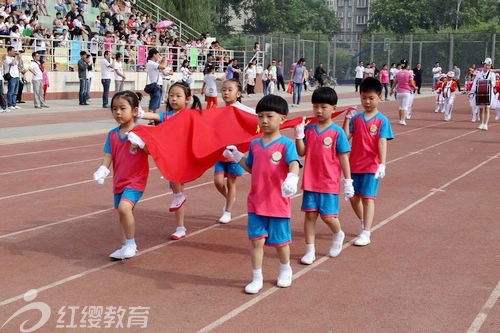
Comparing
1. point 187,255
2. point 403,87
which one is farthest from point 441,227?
point 403,87

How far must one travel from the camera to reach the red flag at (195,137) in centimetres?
693

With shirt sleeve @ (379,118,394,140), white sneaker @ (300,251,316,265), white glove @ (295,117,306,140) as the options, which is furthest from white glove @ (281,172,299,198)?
shirt sleeve @ (379,118,394,140)

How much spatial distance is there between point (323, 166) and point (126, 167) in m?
1.94

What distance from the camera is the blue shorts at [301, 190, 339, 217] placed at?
6.55m

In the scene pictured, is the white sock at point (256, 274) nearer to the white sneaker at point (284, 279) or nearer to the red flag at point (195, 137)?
the white sneaker at point (284, 279)

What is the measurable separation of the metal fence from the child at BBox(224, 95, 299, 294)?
142 feet

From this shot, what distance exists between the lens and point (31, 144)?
50.2 feet

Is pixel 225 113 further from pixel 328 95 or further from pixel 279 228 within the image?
pixel 279 228

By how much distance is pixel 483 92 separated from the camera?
64.1ft

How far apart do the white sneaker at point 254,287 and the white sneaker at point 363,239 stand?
1.86m

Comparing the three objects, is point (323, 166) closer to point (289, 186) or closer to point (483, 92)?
point (289, 186)

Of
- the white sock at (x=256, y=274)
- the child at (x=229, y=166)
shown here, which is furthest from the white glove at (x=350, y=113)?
the white sock at (x=256, y=274)

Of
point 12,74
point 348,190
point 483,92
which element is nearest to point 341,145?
point 348,190

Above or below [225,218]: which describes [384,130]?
above
